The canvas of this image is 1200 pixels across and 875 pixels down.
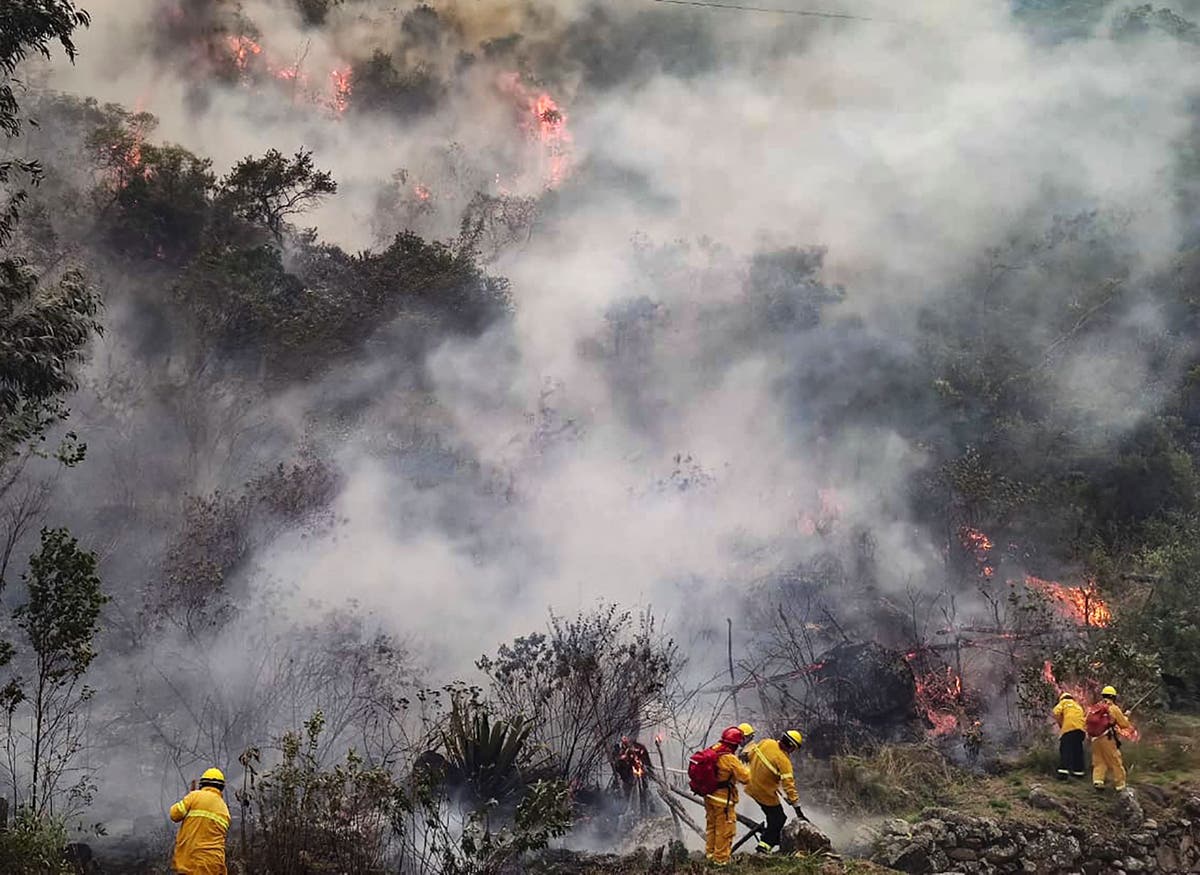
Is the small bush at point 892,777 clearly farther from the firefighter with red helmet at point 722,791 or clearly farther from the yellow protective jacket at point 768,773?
the firefighter with red helmet at point 722,791

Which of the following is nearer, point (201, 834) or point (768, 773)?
point (201, 834)

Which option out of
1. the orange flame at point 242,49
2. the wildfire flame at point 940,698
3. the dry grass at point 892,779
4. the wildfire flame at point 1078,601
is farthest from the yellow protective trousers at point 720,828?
the orange flame at point 242,49

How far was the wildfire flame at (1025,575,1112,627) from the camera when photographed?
15031 mm

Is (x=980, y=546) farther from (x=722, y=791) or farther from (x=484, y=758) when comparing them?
(x=484, y=758)

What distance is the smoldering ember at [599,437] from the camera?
9797 millimetres

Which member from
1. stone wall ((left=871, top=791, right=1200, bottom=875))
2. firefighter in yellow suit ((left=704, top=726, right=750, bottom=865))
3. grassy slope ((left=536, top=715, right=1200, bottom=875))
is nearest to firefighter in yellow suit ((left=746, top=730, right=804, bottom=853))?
firefighter in yellow suit ((left=704, top=726, right=750, bottom=865))

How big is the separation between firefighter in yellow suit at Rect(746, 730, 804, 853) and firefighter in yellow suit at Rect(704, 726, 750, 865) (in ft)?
1.13

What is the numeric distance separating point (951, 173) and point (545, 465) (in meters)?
18.6

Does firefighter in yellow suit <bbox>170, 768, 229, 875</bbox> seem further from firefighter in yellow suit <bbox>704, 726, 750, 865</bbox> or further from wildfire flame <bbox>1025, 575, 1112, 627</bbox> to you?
wildfire flame <bbox>1025, 575, 1112, 627</bbox>

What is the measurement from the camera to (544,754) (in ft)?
A: 36.7

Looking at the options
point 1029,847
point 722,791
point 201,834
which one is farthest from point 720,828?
point 201,834

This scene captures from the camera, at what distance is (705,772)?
8.21 m

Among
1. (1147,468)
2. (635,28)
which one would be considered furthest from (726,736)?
(635,28)

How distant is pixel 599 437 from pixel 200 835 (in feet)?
49.8
